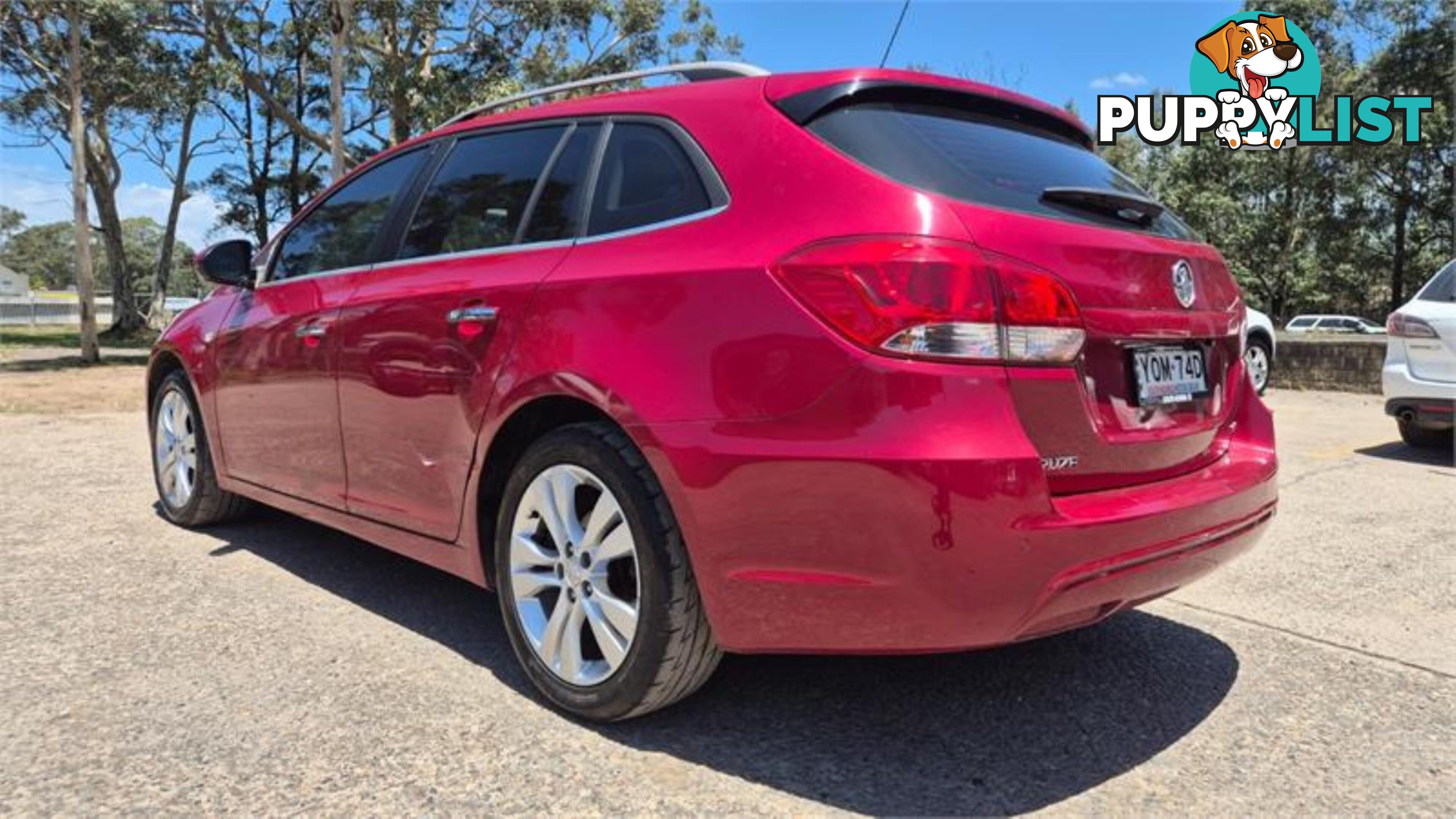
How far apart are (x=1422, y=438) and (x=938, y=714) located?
6.90 meters

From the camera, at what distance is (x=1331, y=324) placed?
3431cm

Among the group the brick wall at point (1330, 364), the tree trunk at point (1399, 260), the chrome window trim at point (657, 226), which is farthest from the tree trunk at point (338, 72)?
the tree trunk at point (1399, 260)

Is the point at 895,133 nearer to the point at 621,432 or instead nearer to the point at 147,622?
the point at 621,432

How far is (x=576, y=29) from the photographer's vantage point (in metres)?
23.0

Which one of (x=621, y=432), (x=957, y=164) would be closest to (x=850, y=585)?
(x=621, y=432)

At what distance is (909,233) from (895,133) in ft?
1.31

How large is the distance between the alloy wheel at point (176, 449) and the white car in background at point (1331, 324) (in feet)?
116

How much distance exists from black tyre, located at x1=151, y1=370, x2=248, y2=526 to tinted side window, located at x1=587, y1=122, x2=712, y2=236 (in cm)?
275

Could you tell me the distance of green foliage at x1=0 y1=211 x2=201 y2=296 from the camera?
89000mm

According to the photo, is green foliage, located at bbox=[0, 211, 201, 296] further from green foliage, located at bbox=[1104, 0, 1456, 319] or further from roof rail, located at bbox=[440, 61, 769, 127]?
roof rail, located at bbox=[440, 61, 769, 127]

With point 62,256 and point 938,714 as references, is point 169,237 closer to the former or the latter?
point 938,714

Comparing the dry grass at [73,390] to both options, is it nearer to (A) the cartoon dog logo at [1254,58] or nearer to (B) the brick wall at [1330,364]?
(B) the brick wall at [1330,364]

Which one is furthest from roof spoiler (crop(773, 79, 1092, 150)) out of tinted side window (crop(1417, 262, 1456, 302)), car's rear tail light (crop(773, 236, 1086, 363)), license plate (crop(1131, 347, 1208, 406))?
tinted side window (crop(1417, 262, 1456, 302))

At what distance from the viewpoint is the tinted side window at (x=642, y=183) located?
8.34ft
